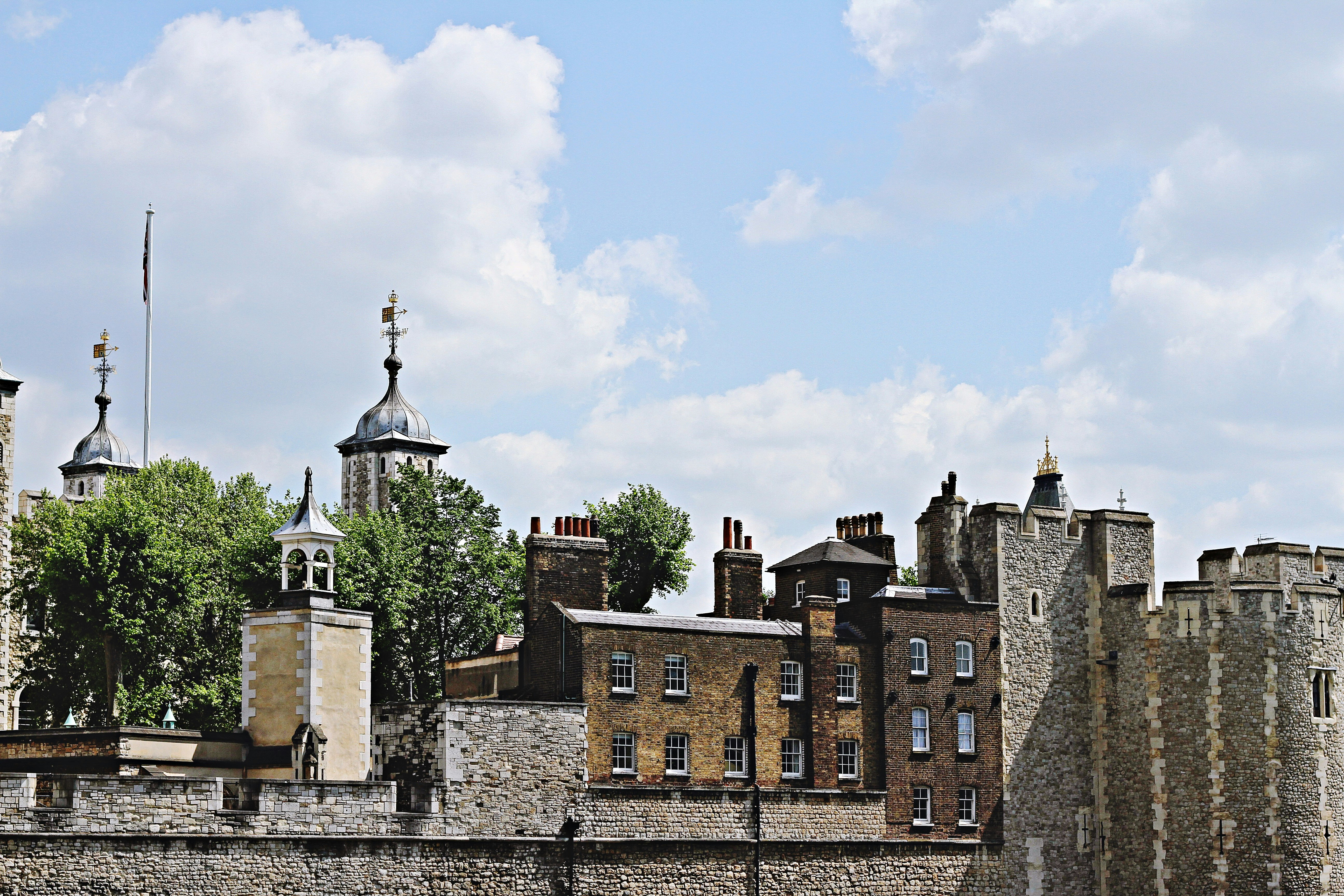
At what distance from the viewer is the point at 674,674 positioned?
172 ft

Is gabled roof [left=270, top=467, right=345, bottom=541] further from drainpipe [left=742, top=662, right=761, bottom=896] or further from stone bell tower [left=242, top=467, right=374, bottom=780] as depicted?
drainpipe [left=742, top=662, right=761, bottom=896]

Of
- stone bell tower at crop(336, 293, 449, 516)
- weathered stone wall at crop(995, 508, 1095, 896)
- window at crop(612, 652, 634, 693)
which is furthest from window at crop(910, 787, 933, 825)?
stone bell tower at crop(336, 293, 449, 516)

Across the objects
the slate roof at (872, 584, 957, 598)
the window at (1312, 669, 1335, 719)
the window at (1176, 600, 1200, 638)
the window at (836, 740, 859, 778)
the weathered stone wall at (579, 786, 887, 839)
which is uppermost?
the slate roof at (872, 584, 957, 598)

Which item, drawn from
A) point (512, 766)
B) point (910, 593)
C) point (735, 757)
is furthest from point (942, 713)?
point (512, 766)

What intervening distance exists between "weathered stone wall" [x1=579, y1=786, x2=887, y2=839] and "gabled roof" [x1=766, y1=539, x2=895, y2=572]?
25.2ft

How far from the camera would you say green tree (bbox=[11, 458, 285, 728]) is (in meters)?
64.9

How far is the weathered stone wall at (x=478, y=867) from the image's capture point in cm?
4153

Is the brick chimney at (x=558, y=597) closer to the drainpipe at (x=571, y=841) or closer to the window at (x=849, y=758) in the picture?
the drainpipe at (x=571, y=841)

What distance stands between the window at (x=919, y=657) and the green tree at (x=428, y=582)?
60.0ft

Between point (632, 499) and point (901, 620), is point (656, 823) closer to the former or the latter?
point (901, 620)

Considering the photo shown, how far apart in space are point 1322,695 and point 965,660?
1083 cm

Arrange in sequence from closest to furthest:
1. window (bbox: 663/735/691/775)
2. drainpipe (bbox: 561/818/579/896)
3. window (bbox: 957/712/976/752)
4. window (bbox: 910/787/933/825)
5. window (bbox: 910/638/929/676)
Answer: drainpipe (bbox: 561/818/579/896)
window (bbox: 663/735/691/775)
window (bbox: 910/787/933/825)
window (bbox: 910/638/929/676)
window (bbox: 957/712/976/752)

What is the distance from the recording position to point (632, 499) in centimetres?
7825

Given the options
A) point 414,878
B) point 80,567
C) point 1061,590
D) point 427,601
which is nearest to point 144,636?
point 80,567
